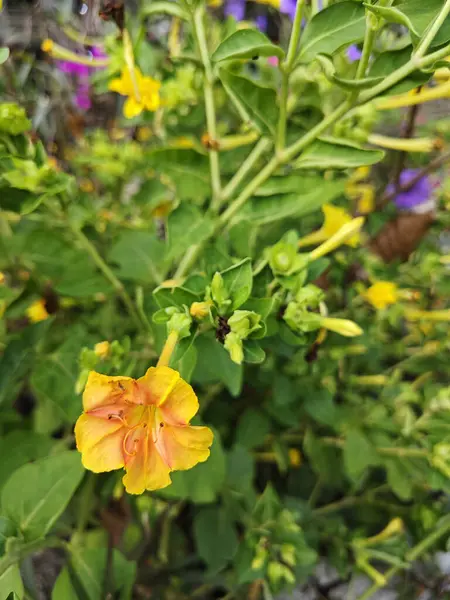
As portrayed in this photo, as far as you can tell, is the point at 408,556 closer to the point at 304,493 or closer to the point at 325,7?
the point at 304,493

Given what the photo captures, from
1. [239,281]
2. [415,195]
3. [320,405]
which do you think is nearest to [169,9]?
[239,281]

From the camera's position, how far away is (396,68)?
46 cm

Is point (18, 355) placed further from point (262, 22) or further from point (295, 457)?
point (262, 22)

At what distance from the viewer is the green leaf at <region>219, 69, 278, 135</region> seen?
49 cm

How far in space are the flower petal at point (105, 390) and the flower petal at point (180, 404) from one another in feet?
Answer: 0.07

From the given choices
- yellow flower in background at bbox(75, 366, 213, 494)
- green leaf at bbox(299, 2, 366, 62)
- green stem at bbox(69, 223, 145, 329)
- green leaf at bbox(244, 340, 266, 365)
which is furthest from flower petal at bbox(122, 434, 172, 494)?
green leaf at bbox(299, 2, 366, 62)

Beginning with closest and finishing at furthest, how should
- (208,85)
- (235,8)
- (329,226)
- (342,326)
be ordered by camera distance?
1. (342,326)
2. (208,85)
3. (329,226)
4. (235,8)

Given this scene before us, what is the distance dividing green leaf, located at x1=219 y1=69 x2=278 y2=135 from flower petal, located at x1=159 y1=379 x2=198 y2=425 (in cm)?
27

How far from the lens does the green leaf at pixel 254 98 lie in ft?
1.61

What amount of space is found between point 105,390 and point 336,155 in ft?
0.97

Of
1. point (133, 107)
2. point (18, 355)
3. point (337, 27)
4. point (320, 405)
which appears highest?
point (337, 27)

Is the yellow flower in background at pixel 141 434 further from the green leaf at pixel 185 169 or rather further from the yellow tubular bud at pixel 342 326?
the green leaf at pixel 185 169

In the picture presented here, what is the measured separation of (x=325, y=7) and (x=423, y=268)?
49cm

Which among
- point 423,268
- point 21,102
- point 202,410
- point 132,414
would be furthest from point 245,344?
point 21,102
